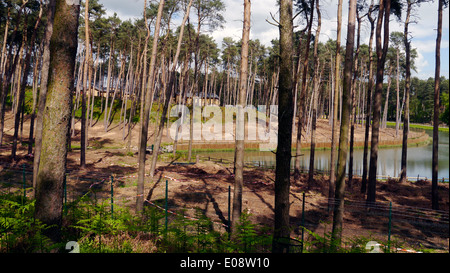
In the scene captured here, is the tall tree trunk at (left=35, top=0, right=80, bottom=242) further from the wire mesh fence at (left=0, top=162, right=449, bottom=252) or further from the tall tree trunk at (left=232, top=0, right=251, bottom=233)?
the tall tree trunk at (left=232, top=0, right=251, bottom=233)

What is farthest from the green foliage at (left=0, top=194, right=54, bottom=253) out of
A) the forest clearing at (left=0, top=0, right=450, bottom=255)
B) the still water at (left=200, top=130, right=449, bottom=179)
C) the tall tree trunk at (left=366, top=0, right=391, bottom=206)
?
the still water at (left=200, top=130, right=449, bottom=179)

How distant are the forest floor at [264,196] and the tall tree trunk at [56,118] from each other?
1.59m

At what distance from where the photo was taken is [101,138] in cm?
3900

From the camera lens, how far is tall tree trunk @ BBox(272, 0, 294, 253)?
535cm

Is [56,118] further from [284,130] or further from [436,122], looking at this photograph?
[436,122]

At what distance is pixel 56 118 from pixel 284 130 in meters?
3.84

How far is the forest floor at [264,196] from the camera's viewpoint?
1029 cm

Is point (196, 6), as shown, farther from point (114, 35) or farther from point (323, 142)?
point (323, 142)

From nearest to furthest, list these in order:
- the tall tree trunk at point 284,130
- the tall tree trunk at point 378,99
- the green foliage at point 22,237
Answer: the green foliage at point 22,237
the tall tree trunk at point 284,130
the tall tree trunk at point 378,99

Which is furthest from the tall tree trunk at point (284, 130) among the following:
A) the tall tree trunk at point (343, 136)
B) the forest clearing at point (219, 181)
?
the tall tree trunk at point (343, 136)

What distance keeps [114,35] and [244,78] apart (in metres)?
33.7

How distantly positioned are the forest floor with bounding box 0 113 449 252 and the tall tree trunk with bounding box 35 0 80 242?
159cm

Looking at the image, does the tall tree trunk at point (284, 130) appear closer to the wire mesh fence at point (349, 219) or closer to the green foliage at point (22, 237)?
the wire mesh fence at point (349, 219)
